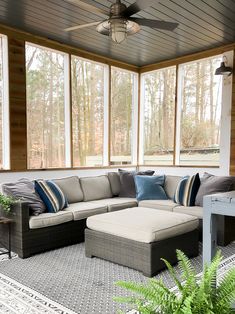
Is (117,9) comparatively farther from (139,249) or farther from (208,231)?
(139,249)

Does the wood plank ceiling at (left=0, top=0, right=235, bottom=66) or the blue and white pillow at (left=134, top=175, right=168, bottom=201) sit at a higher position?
the wood plank ceiling at (left=0, top=0, right=235, bottom=66)

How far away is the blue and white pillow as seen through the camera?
177 inches

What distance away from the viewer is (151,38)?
188 inches

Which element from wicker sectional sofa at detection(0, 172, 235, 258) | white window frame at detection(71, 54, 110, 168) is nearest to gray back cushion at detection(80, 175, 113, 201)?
wicker sectional sofa at detection(0, 172, 235, 258)

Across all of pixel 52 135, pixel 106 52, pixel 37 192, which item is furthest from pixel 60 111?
pixel 37 192

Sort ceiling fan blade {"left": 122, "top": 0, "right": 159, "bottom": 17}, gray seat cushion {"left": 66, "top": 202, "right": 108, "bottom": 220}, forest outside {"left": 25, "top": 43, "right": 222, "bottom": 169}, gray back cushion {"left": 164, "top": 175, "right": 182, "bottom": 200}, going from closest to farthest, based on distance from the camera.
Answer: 1. ceiling fan blade {"left": 122, "top": 0, "right": 159, "bottom": 17}
2. gray seat cushion {"left": 66, "top": 202, "right": 108, "bottom": 220}
3. gray back cushion {"left": 164, "top": 175, "right": 182, "bottom": 200}
4. forest outside {"left": 25, "top": 43, "right": 222, "bottom": 169}

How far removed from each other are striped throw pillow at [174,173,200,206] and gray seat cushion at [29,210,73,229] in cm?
157

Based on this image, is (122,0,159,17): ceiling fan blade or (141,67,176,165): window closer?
(122,0,159,17): ceiling fan blade

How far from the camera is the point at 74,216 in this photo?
3.70 metres

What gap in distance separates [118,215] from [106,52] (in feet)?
11.4

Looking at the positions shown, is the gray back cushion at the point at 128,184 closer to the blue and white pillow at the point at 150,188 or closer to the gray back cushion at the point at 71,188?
the blue and white pillow at the point at 150,188

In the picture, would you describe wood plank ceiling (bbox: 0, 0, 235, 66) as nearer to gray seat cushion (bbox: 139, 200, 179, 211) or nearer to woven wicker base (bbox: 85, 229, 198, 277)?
gray seat cushion (bbox: 139, 200, 179, 211)

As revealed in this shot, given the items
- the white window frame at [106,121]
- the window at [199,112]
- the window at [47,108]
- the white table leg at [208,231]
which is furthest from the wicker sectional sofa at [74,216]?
the white table leg at [208,231]

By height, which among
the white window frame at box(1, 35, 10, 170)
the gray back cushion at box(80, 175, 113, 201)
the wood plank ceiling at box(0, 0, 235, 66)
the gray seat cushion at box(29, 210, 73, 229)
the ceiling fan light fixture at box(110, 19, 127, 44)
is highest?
the wood plank ceiling at box(0, 0, 235, 66)
